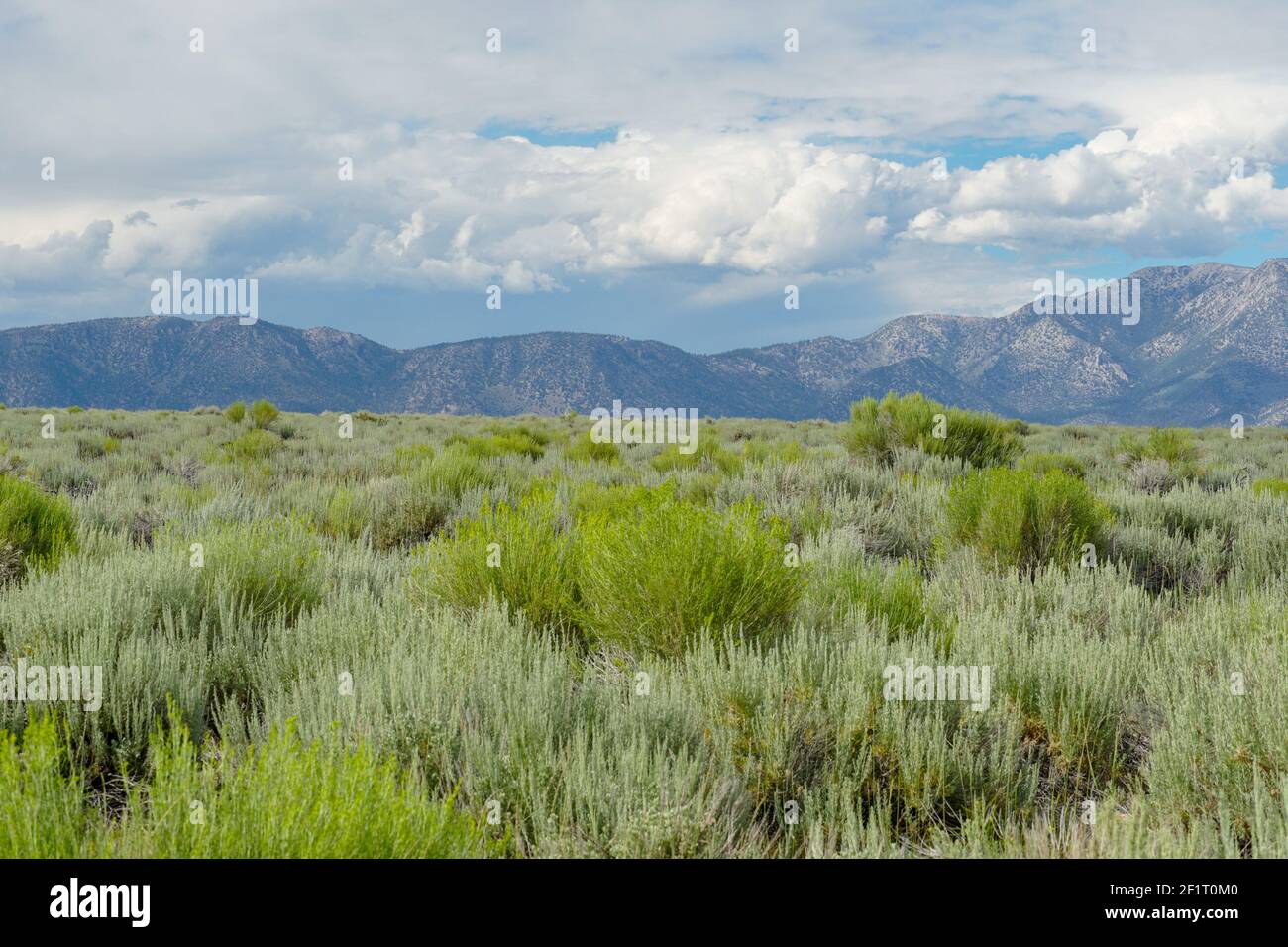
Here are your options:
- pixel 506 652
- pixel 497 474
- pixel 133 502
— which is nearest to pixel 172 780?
pixel 506 652

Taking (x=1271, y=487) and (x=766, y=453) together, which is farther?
(x=766, y=453)

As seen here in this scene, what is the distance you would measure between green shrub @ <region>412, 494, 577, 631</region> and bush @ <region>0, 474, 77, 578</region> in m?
2.62

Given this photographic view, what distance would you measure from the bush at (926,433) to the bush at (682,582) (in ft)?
25.4

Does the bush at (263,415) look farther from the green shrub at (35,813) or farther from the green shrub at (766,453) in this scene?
the green shrub at (35,813)

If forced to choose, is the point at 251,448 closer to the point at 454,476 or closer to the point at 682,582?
Answer: the point at 454,476

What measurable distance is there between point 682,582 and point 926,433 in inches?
343

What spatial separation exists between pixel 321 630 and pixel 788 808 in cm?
235

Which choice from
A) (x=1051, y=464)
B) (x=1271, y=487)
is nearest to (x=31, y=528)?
(x=1271, y=487)

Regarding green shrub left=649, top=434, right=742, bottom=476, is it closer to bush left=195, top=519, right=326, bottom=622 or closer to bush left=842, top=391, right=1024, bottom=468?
bush left=842, top=391, right=1024, bottom=468

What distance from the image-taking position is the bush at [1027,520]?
6156 mm

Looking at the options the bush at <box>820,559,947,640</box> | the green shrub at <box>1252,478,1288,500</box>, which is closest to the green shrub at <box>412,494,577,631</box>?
the bush at <box>820,559,947,640</box>

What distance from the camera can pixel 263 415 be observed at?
20.8 m

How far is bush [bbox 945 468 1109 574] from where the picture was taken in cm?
616

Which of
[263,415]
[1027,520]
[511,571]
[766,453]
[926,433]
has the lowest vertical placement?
[511,571]
